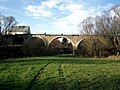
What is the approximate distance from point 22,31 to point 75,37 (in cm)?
4183

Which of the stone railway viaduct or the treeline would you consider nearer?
the treeline

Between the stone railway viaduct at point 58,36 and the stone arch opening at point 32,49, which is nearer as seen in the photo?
the stone arch opening at point 32,49

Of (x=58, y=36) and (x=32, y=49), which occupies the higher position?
(x=58, y=36)

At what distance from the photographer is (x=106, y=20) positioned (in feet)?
208

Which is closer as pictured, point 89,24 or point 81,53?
point 89,24

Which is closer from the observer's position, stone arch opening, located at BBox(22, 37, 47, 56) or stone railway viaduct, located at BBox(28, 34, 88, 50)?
stone arch opening, located at BBox(22, 37, 47, 56)

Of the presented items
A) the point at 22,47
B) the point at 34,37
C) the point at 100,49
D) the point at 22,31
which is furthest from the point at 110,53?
the point at 22,31

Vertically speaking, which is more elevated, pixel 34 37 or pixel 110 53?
pixel 34 37

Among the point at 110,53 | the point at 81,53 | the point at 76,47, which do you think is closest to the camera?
the point at 110,53

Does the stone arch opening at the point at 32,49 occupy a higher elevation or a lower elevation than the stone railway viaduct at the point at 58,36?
lower

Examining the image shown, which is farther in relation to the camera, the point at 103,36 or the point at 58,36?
the point at 58,36

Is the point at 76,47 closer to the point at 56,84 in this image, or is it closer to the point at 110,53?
the point at 110,53

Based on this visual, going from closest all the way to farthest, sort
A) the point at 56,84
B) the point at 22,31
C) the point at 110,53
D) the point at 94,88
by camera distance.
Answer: the point at 94,88 < the point at 56,84 < the point at 110,53 < the point at 22,31

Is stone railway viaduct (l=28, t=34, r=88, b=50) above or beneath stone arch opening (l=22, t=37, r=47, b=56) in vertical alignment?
above
